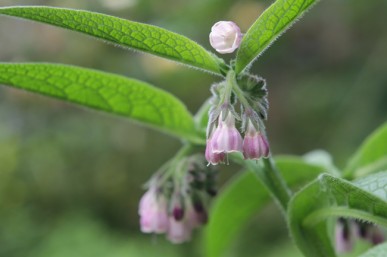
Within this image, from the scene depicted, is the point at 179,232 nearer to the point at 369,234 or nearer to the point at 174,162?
the point at 174,162

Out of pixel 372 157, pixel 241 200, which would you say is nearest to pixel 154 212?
pixel 241 200

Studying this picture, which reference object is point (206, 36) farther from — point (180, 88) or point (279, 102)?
point (279, 102)

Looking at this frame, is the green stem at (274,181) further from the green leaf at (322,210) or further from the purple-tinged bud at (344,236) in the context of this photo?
the purple-tinged bud at (344,236)

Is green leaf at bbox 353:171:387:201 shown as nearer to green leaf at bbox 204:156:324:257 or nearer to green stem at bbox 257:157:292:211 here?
green stem at bbox 257:157:292:211

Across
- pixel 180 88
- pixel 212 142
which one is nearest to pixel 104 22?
pixel 212 142

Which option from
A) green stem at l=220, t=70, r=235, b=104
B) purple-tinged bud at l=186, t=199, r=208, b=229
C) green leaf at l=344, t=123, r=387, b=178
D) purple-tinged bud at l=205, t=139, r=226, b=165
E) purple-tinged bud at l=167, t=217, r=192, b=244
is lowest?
purple-tinged bud at l=167, t=217, r=192, b=244

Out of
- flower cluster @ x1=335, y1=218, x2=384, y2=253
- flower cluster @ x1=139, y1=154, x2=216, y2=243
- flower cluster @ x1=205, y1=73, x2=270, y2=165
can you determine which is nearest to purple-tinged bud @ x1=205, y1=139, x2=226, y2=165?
flower cluster @ x1=205, y1=73, x2=270, y2=165
